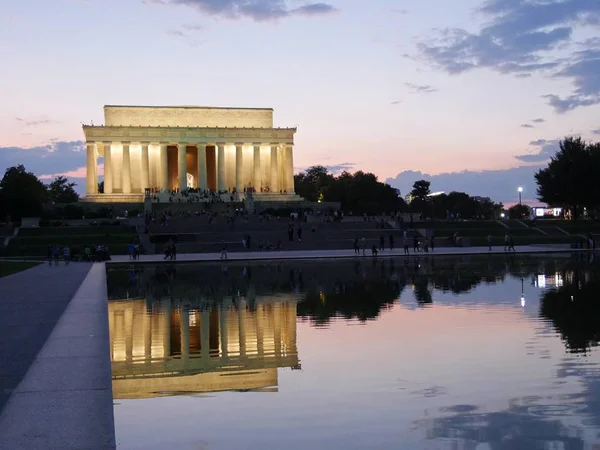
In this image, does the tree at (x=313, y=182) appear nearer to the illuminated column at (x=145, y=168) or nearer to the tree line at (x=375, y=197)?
the tree line at (x=375, y=197)

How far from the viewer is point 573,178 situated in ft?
241

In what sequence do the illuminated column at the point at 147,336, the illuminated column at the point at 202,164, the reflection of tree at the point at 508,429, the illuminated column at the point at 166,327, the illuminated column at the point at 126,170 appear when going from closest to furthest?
the reflection of tree at the point at 508,429 < the illuminated column at the point at 147,336 < the illuminated column at the point at 166,327 < the illuminated column at the point at 126,170 < the illuminated column at the point at 202,164

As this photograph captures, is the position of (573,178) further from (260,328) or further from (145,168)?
(260,328)

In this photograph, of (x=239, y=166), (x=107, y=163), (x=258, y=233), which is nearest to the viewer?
(x=258, y=233)

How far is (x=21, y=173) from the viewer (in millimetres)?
93562

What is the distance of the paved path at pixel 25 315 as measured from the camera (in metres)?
9.49

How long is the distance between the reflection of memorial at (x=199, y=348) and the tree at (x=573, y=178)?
204ft

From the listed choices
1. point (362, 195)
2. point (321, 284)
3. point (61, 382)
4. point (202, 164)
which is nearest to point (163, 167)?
point (202, 164)

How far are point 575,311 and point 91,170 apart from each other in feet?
237

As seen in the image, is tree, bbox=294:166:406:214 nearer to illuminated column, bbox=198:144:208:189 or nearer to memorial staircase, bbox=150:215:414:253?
illuminated column, bbox=198:144:208:189

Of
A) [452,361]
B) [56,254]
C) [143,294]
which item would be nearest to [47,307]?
[143,294]

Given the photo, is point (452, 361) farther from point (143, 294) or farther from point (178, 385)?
point (143, 294)

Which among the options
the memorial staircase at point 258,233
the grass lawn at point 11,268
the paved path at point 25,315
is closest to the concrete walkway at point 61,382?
the paved path at point 25,315

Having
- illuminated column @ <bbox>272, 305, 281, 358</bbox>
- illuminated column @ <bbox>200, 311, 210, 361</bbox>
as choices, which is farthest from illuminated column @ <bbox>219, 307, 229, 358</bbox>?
illuminated column @ <bbox>272, 305, 281, 358</bbox>
